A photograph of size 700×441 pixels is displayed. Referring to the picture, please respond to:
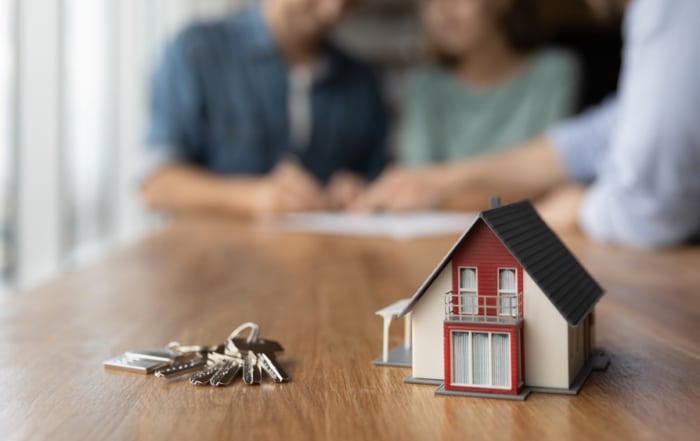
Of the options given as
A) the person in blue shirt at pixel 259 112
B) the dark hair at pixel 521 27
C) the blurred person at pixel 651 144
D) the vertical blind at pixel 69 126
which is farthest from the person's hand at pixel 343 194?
the dark hair at pixel 521 27

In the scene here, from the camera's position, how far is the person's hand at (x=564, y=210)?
1.33m

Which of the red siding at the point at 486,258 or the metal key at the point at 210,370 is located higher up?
the red siding at the point at 486,258

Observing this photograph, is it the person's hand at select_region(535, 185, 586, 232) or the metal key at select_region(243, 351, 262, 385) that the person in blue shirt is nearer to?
the person's hand at select_region(535, 185, 586, 232)

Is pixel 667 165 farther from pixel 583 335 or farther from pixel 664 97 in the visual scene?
pixel 583 335

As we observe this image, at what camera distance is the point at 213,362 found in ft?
1.56

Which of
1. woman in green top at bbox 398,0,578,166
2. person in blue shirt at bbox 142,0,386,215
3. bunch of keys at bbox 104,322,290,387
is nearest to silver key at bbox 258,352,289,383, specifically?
bunch of keys at bbox 104,322,290,387

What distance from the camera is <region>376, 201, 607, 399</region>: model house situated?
41cm

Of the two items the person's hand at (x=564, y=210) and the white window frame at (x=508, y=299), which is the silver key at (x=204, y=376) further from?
the person's hand at (x=564, y=210)

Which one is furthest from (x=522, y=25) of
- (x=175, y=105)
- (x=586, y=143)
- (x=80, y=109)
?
(x=80, y=109)

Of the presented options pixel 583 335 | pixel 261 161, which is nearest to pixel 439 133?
pixel 261 161

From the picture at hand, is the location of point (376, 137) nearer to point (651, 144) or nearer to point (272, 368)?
point (651, 144)

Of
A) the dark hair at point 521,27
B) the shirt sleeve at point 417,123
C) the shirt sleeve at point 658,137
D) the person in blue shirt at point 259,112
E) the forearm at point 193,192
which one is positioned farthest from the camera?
the dark hair at point 521,27

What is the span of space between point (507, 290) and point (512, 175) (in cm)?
121

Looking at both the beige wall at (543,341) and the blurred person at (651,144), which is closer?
the beige wall at (543,341)
